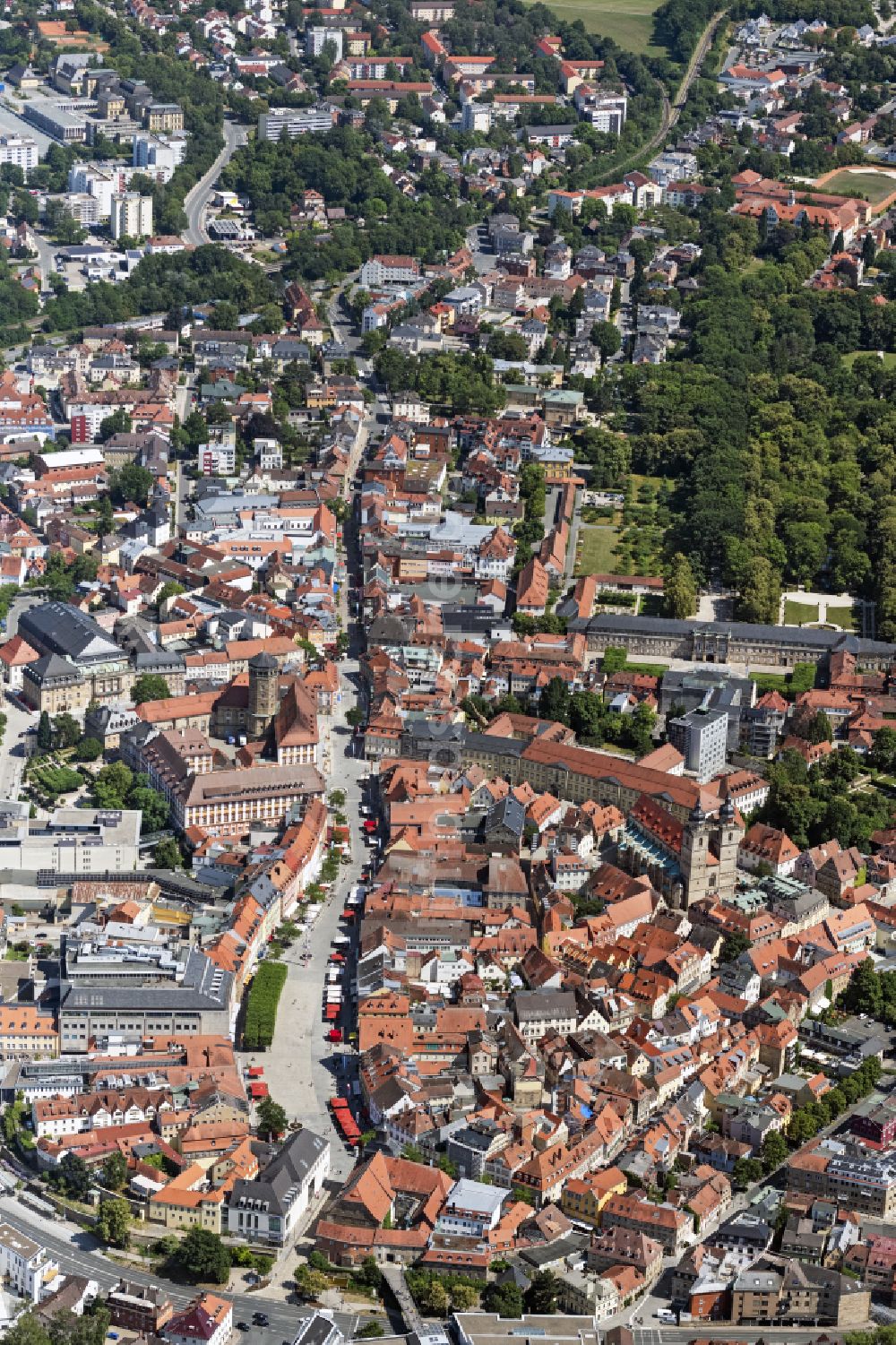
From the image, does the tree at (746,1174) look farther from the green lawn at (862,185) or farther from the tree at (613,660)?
the green lawn at (862,185)

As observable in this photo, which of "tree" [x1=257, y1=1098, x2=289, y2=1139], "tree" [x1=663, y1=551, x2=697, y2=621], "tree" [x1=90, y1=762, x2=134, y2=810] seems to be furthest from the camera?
"tree" [x1=663, y1=551, x2=697, y2=621]

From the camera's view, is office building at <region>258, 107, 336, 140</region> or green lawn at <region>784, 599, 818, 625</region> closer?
green lawn at <region>784, 599, 818, 625</region>

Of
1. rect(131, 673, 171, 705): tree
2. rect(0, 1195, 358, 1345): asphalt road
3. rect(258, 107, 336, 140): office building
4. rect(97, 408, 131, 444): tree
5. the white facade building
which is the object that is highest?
rect(258, 107, 336, 140): office building

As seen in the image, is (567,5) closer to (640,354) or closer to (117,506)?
(640,354)

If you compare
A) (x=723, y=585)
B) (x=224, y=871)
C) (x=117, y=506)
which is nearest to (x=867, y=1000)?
(x=224, y=871)

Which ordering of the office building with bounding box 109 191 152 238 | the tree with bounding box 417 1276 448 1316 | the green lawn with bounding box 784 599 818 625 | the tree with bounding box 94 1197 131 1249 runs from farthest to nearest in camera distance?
1. the office building with bounding box 109 191 152 238
2. the green lawn with bounding box 784 599 818 625
3. the tree with bounding box 94 1197 131 1249
4. the tree with bounding box 417 1276 448 1316

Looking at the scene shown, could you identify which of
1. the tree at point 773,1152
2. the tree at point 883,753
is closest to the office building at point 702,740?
the tree at point 883,753

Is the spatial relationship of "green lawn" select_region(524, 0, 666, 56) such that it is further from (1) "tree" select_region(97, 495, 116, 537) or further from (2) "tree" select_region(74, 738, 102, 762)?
(2) "tree" select_region(74, 738, 102, 762)

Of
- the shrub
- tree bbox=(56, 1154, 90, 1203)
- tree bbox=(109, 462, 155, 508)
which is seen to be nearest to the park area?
tree bbox=(109, 462, 155, 508)
